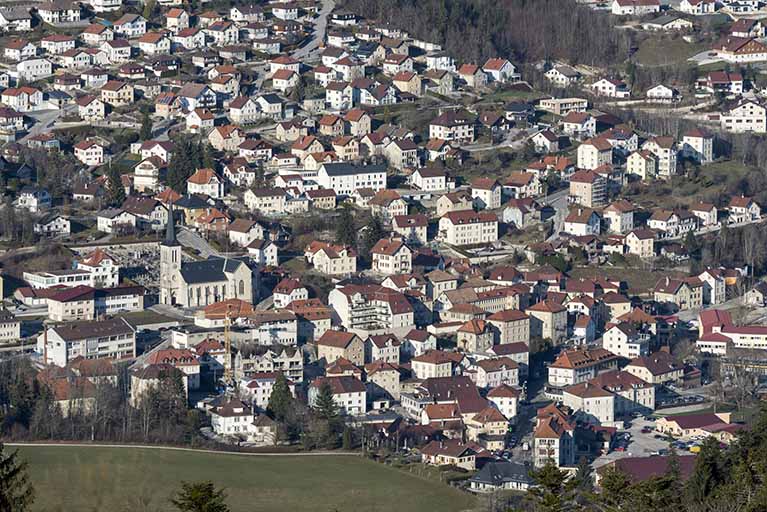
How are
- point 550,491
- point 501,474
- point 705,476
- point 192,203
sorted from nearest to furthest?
1. point 550,491
2. point 705,476
3. point 501,474
4. point 192,203

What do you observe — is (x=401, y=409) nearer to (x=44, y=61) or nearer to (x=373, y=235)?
(x=373, y=235)

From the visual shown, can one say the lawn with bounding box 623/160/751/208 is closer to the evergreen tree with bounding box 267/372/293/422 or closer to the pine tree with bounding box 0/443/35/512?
the evergreen tree with bounding box 267/372/293/422

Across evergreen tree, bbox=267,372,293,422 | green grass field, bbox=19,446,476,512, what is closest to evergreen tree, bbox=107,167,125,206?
evergreen tree, bbox=267,372,293,422

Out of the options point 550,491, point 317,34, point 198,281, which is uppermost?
point 317,34

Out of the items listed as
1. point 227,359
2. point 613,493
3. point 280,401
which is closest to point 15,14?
point 227,359

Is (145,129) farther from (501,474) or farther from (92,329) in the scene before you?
(501,474)

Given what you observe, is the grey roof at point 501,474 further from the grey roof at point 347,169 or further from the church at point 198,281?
the grey roof at point 347,169
